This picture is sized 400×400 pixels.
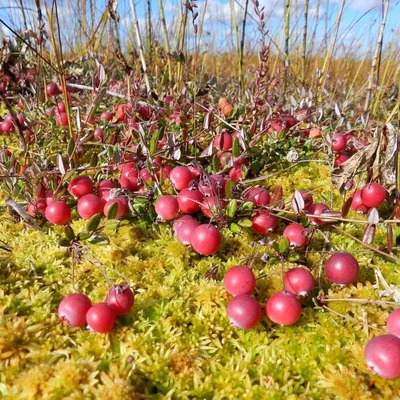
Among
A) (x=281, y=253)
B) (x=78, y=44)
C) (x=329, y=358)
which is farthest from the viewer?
(x=78, y=44)

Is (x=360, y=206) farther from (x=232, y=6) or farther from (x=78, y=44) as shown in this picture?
(x=78, y=44)

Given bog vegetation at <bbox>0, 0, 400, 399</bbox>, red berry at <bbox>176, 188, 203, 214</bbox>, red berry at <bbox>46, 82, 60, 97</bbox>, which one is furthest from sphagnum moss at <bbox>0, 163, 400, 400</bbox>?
red berry at <bbox>46, 82, 60, 97</bbox>

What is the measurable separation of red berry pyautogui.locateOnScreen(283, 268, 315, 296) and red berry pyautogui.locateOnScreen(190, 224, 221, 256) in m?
0.33

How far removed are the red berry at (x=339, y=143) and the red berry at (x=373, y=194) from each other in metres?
0.69

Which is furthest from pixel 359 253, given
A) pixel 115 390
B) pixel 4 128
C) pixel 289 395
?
pixel 4 128

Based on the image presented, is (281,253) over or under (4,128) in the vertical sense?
under

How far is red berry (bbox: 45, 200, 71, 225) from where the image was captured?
5.95ft

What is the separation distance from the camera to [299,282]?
1434mm

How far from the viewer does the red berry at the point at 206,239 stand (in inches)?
63.3

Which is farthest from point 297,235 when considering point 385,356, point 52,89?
point 52,89

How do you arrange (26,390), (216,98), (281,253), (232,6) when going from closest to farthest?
(26,390)
(281,253)
(232,6)
(216,98)

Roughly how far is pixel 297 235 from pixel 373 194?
448 millimetres

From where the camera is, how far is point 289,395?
3.95 feet

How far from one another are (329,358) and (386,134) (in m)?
1.13
